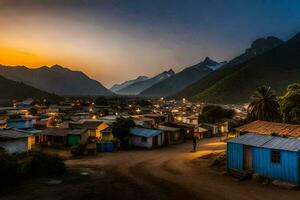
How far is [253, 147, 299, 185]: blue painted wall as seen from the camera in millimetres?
25219

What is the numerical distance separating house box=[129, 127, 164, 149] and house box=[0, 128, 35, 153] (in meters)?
17.1

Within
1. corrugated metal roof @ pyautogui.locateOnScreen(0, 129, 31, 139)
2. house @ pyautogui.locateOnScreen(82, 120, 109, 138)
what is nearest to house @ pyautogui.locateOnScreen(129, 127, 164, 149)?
house @ pyautogui.locateOnScreen(82, 120, 109, 138)

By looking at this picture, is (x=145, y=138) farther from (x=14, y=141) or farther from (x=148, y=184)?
(x=148, y=184)

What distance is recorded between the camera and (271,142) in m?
28.3

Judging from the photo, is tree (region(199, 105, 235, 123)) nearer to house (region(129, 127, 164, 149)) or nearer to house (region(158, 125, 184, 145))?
house (region(158, 125, 184, 145))

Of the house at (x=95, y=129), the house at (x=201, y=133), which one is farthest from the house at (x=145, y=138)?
the house at (x=201, y=133)

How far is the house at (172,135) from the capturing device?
5812cm

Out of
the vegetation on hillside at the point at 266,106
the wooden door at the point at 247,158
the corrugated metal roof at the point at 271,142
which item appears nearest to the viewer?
the corrugated metal roof at the point at 271,142

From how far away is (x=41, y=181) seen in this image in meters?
27.8

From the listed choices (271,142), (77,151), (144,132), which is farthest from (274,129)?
(77,151)

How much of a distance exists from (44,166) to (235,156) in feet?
59.5

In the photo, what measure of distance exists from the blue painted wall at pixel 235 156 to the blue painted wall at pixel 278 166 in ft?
5.28

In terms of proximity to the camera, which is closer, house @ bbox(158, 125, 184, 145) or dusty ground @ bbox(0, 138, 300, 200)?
dusty ground @ bbox(0, 138, 300, 200)

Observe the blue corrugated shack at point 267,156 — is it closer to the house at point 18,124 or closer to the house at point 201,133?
the house at point 201,133
